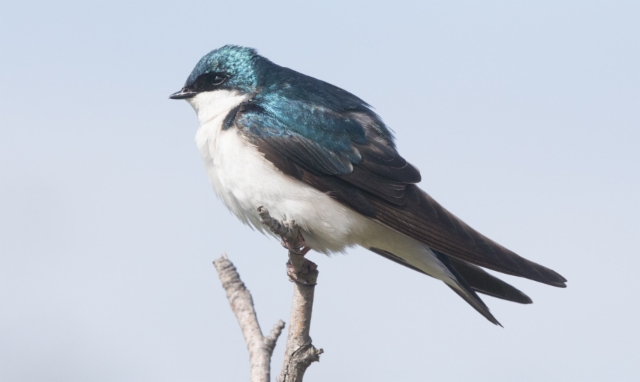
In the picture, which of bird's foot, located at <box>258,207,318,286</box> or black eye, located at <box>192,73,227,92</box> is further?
black eye, located at <box>192,73,227,92</box>

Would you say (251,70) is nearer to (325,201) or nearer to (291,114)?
(291,114)

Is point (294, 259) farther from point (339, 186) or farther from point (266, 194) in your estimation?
point (339, 186)

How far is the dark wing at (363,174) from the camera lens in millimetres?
3283

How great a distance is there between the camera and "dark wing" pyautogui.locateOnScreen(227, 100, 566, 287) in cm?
328

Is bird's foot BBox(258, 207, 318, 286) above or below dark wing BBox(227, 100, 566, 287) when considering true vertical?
below


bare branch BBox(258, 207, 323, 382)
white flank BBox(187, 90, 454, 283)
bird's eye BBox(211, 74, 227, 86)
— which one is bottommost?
bare branch BBox(258, 207, 323, 382)

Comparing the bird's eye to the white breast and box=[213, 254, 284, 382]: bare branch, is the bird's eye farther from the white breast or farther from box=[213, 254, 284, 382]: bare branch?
box=[213, 254, 284, 382]: bare branch

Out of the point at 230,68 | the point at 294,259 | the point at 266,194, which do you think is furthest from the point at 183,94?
the point at 294,259

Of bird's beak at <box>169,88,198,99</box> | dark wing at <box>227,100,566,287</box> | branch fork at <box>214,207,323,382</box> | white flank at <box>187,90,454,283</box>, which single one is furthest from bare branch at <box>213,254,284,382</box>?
bird's beak at <box>169,88,198,99</box>

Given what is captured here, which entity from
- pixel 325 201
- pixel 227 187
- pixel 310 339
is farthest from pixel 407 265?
pixel 310 339

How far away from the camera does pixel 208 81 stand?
3828 mm

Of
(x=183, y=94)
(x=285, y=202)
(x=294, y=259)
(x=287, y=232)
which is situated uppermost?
(x=183, y=94)

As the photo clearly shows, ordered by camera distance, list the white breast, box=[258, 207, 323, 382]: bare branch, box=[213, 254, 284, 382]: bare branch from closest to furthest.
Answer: box=[258, 207, 323, 382]: bare branch, box=[213, 254, 284, 382]: bare branch, the white breast

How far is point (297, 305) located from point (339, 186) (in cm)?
68
